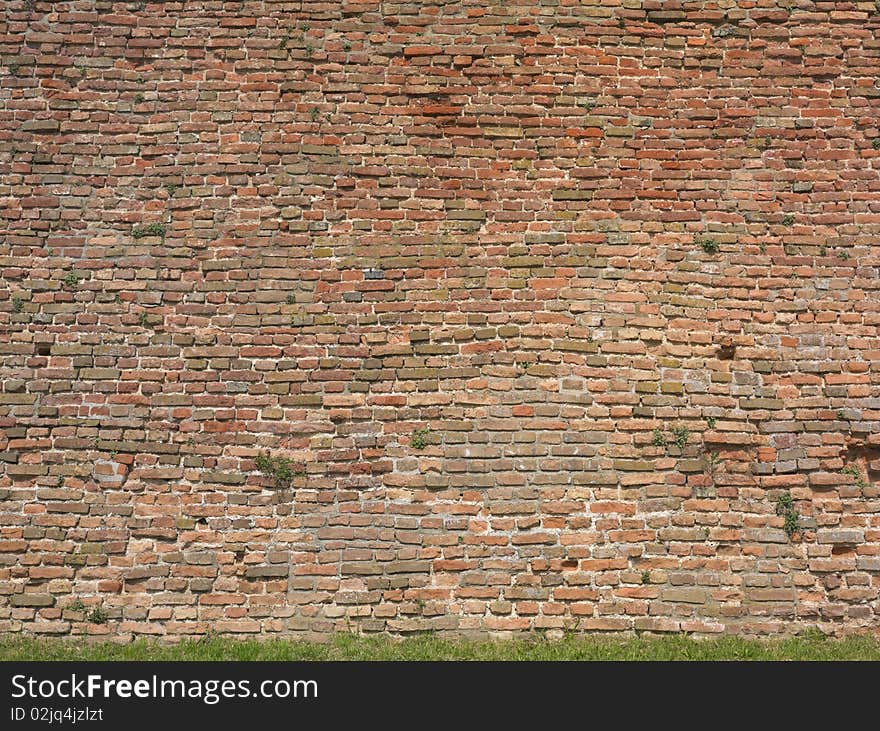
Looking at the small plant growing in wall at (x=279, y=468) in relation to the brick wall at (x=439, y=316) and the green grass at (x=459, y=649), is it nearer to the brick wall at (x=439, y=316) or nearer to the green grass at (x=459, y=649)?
the brick wall at (x=439, y=316)

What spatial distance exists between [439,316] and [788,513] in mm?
2635

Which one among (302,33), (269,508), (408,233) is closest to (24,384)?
(269,508)

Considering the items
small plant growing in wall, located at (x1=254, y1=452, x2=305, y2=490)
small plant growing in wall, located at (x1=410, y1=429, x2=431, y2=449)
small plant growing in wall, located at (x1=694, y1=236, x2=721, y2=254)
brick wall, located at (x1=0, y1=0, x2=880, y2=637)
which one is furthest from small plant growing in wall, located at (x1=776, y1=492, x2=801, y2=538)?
small plant growing in wall, located at (x1=254, y1=452, x2=305, y2=490)

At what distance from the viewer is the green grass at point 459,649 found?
16.0 feet

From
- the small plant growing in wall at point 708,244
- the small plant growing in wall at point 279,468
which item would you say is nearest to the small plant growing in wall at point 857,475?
the small plant growing in wall at point 708,244

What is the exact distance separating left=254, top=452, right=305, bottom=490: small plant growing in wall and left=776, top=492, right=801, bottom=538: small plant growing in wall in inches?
123

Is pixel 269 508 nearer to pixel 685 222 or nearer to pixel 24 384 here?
pixel 24 384

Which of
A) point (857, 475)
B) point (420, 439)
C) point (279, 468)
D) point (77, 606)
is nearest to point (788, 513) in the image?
point (857, 475)

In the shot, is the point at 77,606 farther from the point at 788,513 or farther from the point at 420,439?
the point at 788,513

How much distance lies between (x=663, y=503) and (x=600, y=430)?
62 centimetres

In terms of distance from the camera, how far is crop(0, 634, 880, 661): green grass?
4.88 m

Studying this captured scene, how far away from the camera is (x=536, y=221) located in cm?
565

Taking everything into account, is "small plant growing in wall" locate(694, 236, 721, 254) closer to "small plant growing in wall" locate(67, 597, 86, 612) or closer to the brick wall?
the brick wall

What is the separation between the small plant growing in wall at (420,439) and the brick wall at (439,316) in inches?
0.6
